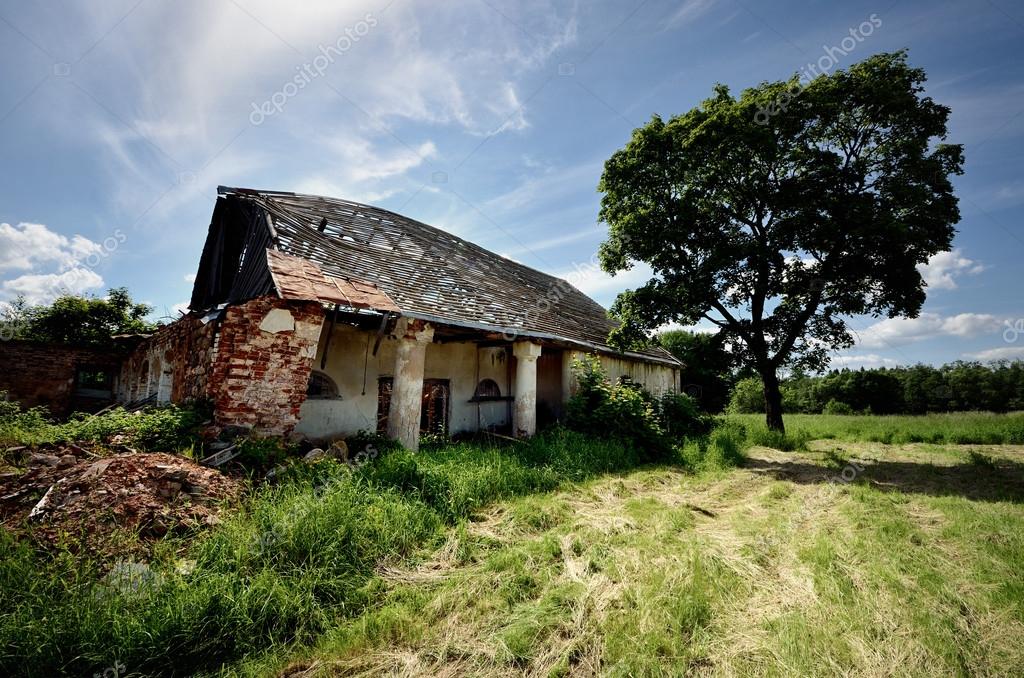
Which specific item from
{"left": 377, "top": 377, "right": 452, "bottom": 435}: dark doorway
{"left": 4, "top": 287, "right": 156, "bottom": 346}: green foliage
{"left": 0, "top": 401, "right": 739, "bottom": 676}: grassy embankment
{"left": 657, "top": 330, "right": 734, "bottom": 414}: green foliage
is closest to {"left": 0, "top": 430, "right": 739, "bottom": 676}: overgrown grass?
{"left": 0, "top": 401, "right": 739, "bottom": 676}: grassy embankment

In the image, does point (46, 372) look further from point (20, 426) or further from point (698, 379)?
point (698, 379)

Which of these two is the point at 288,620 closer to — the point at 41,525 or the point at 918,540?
the point at 41,525

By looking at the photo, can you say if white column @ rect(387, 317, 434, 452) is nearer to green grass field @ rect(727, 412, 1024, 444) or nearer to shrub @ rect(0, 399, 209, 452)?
shrub @ rect(0, 399, 209, 452)

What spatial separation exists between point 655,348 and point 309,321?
14.9 m

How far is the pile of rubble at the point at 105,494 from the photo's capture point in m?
3.25

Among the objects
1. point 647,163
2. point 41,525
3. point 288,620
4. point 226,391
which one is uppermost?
point 647,163

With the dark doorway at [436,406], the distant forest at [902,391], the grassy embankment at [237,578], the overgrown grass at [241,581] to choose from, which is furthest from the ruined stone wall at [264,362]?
the distant forest at [902,391]

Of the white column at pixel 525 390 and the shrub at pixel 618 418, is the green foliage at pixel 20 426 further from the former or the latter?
the shrub at pixel 618 418

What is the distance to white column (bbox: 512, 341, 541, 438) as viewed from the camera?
980cm

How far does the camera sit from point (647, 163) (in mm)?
11500

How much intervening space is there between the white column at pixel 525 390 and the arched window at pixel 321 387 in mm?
4174

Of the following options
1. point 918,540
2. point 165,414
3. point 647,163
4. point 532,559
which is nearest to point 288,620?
point 532,559

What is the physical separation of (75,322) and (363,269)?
20528 mm

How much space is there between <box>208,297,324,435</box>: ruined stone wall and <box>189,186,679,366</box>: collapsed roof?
1.27ft
